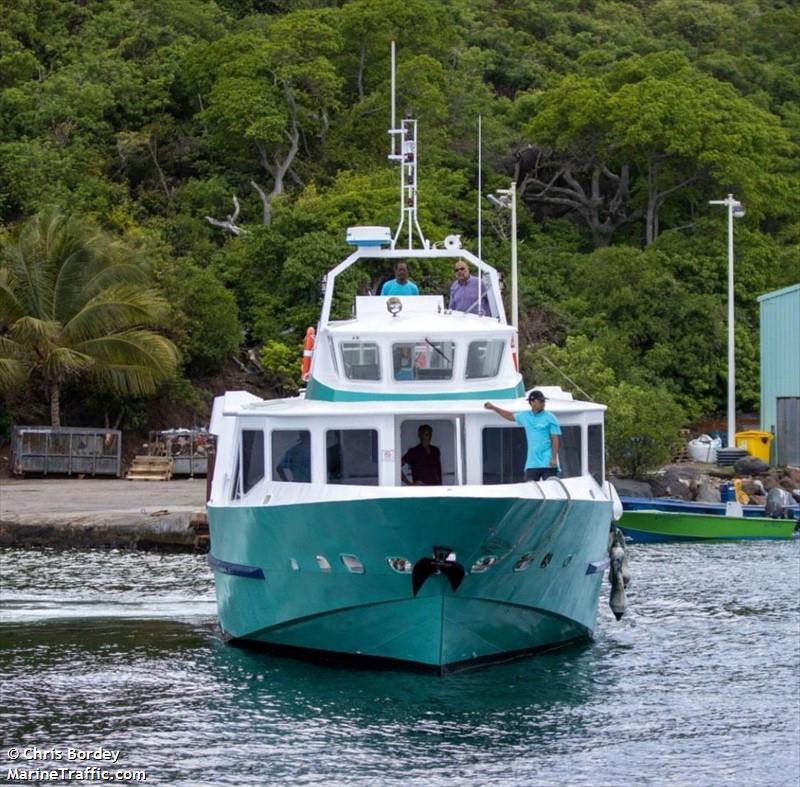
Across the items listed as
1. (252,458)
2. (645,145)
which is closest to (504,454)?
(252,458)

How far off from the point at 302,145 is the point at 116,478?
18.9 metres

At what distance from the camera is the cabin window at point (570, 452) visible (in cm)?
2051

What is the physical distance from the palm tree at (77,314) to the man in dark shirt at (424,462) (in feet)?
81.7

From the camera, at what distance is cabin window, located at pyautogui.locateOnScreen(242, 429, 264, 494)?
2023 centimetres

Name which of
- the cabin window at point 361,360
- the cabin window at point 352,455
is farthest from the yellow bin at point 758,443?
the cabin window at point 352,455

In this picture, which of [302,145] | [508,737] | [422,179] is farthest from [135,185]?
[508,737]

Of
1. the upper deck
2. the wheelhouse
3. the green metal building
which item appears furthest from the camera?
the green metal building

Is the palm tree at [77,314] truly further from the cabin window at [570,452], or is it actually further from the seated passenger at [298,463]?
the cabin window at [570,452]

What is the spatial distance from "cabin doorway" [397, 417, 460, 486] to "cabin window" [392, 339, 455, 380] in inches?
29.1

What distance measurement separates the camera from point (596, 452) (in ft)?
69.4

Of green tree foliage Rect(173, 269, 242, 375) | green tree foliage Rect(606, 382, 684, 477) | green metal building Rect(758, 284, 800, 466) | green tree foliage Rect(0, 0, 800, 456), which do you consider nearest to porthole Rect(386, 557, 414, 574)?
green tree foliage Rect(606, 382, 684, 477)

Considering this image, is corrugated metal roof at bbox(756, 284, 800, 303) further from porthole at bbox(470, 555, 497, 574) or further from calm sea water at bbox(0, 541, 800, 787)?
porthole at bbox(470, 555, 497, 574)

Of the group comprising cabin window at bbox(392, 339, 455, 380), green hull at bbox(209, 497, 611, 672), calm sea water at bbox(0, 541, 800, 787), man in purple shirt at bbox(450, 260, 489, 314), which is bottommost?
calm sea water at bbox(0, 541, 800, 787)

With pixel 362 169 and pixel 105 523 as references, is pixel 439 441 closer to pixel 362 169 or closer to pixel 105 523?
pixel 105 523
